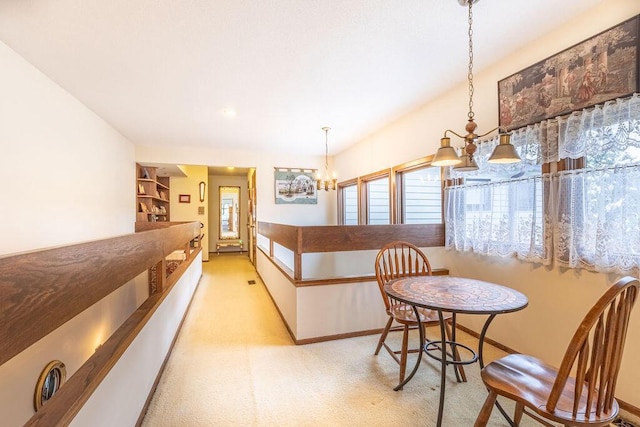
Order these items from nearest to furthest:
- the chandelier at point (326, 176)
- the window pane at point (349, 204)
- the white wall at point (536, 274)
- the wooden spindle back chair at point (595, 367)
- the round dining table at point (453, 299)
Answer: the wooden spindle back chair at point (595, 367)
the round dining table at point (453, 299)
the white wall at point (536, 274)
the chandelier at point (326, 176)
the window pane at point (349, 204)

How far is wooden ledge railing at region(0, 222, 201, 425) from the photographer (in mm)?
719

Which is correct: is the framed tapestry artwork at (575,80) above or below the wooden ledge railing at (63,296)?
above

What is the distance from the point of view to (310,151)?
580 centimetres

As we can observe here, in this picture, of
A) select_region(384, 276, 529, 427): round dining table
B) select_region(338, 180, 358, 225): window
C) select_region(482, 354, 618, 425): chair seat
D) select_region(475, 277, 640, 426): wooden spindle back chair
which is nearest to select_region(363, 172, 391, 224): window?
select_region(338, 180, 358, 225): window

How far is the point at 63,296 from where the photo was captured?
909mm

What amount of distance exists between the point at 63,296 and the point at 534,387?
71.8 inches

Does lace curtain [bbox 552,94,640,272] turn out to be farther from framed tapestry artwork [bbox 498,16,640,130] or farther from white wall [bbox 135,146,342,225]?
white wall [bbox 135,146,342,225]

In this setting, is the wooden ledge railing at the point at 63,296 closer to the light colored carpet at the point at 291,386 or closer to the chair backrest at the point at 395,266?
the light colored carpet at the point at 291,386

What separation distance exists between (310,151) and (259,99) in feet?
8.58

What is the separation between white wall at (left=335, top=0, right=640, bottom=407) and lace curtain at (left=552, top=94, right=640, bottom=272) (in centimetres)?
17

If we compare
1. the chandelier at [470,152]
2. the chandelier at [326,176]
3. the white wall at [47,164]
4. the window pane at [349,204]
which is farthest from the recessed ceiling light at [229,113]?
the window pane at [349,204]

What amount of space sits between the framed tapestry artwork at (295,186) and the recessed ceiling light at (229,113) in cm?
217

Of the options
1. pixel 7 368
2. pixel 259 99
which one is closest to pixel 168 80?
pixel 259 99

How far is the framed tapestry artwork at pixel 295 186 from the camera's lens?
5.87 m
